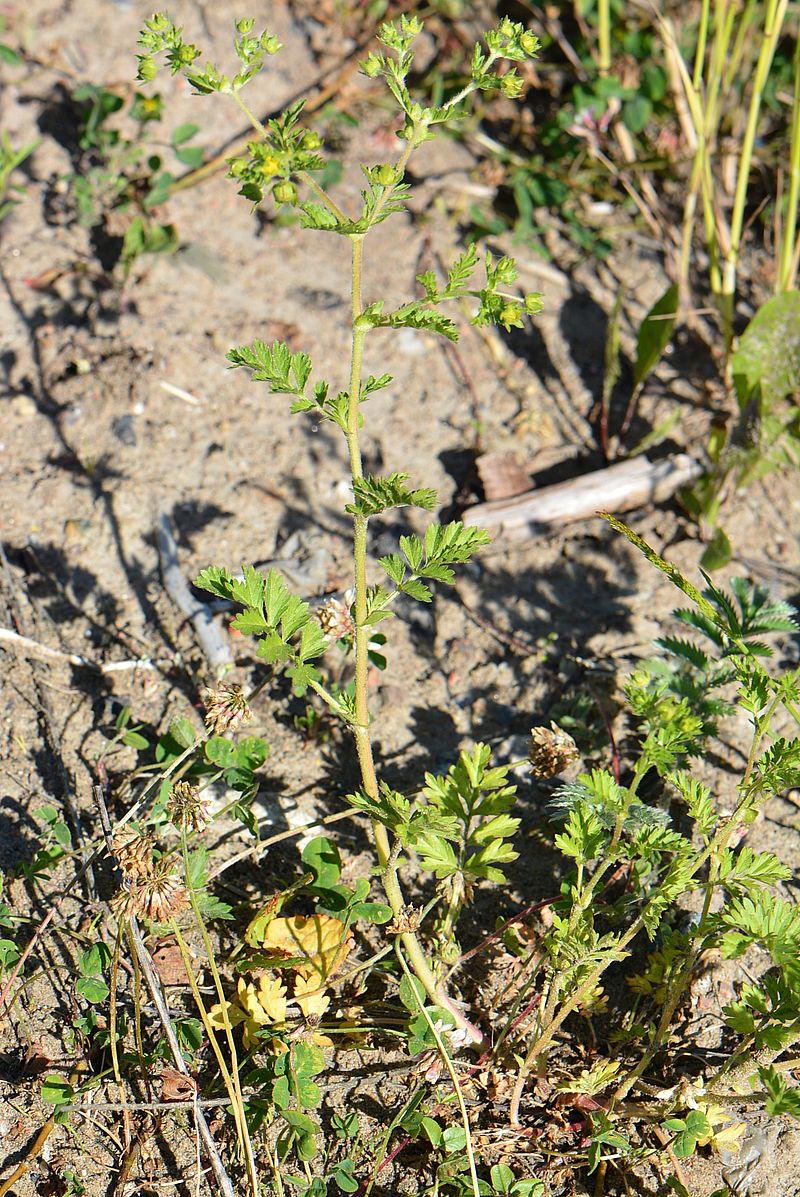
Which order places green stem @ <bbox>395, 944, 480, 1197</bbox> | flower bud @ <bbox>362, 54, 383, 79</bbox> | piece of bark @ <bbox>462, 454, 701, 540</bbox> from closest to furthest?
1. flower bud @ <bbox>362, 54, 383, 79</bbox>
2. green stem @ <bbox>395, 944, 480, 1197</bbox>
3. piece of bark @ <bbox>462, 454, 701, 540</bbox>

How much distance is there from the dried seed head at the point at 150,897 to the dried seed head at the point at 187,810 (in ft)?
0.29

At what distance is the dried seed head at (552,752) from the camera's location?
7.65 ft

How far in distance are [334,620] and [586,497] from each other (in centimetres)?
138

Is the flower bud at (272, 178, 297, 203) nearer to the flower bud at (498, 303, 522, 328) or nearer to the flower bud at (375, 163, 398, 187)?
the flower bud at (375, 163, 398, 187)

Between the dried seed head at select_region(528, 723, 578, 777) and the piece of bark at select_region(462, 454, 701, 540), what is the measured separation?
0.97 m

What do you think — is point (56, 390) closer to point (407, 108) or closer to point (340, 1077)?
point (407, 108)

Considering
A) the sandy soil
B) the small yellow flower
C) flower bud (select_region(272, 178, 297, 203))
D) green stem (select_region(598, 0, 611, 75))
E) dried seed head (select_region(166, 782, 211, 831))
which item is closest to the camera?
flower bud (select_region(272, 178, 297, 203))

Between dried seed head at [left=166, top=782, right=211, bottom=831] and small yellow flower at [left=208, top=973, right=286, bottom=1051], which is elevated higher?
dried seed head at [left=166, top=782, right=211, bottom=831]

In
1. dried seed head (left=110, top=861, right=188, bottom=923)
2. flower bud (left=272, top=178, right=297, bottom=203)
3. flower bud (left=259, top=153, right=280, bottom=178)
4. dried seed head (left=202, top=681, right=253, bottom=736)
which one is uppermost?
flower bud (left=259, top=153, right=280, bottom=178)

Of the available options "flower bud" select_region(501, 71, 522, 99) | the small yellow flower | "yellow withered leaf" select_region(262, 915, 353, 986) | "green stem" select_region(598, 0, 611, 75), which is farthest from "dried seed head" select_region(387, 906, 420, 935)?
"green stem" select_region(598, 0, 611, 75)

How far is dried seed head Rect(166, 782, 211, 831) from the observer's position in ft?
6.68

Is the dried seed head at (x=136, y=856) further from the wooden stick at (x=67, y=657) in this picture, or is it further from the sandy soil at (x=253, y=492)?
the wooden stick at (x=67, y=657)

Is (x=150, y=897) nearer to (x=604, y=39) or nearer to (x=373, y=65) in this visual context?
(x=373, y=65)

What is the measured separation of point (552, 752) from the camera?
2334 millimetres
